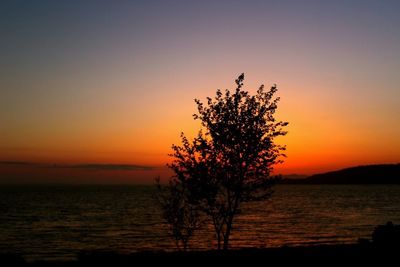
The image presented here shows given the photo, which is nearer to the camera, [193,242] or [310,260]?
[310,260]

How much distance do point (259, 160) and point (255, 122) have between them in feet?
8.29

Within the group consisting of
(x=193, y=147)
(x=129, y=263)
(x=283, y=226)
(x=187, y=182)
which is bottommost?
(x=283, y=226)

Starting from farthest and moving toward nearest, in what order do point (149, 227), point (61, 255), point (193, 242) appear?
point (149, 227), point (193, 242), point (61, 255)

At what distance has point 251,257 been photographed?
1045 inches

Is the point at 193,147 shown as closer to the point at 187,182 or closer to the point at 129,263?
the point at 187,182

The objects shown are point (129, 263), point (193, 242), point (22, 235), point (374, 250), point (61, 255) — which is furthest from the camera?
point (22, 235)

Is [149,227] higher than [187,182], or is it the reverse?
[187,182]

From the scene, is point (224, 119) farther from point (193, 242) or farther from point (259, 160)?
point (193, 242)

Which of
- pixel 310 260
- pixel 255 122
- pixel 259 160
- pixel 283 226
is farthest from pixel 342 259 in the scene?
pixel 283 226

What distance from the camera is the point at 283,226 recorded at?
84125mm

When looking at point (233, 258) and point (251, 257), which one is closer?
point (233, 258)

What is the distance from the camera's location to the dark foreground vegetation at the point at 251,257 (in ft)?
82.2

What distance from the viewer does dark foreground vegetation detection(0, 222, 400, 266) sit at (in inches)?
986

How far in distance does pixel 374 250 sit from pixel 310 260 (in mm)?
5513
